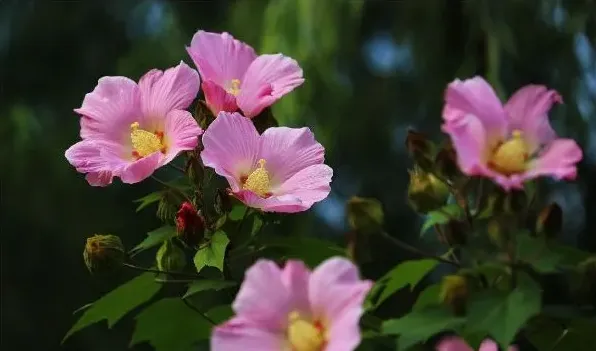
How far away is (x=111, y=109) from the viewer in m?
0.55

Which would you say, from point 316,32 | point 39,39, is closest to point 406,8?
point 316,32

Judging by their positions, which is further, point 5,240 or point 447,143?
point 5,240

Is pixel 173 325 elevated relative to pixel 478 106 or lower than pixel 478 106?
lower

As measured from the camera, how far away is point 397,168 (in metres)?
2.40

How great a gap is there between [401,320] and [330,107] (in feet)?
4.92

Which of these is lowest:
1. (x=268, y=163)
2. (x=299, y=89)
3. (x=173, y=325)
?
(x=299, y=89)

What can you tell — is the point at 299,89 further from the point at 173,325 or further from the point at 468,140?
the point at 468,140

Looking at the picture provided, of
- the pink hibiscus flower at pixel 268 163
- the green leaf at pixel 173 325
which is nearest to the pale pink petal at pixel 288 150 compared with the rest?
the pink hibiscus flower at pixel 268 163

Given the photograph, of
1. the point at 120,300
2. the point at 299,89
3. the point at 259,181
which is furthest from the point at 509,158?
the point at 299,89

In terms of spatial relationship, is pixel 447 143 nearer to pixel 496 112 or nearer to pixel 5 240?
pixel 496 112

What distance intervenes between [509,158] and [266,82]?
0.49ft

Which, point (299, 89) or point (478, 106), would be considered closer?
point (478, 106)

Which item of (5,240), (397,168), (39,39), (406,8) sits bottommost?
(5,240)

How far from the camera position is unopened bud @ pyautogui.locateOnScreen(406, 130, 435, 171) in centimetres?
51
